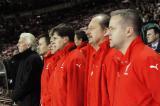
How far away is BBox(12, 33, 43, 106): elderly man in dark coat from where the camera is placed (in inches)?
A: 295

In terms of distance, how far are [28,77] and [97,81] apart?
232 cm

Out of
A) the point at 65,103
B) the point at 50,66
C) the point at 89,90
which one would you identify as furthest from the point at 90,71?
the point at 50,66

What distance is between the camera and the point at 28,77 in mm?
7488

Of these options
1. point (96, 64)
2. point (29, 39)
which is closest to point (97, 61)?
point (96, 64)

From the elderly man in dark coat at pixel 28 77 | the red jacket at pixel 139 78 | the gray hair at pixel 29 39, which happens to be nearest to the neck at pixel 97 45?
the red jacket at pixel 139 78

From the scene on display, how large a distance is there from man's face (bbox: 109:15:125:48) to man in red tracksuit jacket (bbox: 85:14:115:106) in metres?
0.89

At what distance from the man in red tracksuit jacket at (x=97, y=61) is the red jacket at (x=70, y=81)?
225mm

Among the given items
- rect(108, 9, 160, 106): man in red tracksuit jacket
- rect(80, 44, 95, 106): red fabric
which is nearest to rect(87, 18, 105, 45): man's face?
rect(80, 44, 95, 106): red fabric

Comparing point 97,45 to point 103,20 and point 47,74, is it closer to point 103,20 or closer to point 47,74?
point 103,20

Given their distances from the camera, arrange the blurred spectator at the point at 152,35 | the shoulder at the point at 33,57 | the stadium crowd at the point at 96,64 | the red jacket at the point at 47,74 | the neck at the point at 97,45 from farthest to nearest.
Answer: the shoulder at the point at 33,57 < the blurred spectator at the point at 152,35 < the red jacket at the point at 47,74 < the neck at the point at 97,45 < the stadium crowd at the point at 96,64

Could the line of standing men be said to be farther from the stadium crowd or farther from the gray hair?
the gray hair

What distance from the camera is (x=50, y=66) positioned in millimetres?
6785

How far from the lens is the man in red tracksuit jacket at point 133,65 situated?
4094mm

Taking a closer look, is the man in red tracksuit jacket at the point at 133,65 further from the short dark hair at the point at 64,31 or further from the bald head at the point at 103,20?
the short dark hair at the point at 64,31
